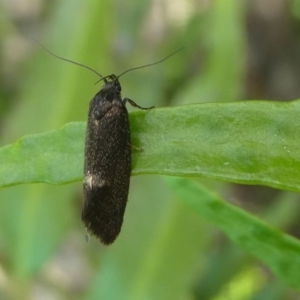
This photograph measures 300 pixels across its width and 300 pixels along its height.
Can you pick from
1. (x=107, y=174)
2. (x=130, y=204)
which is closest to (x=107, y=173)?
(x=107, y=174)

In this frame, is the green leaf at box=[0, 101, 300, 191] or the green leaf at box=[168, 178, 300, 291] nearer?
the green leaf at box=[0, 101, 300, 191]

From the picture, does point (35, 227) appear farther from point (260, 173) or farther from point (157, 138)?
point (260, 173)

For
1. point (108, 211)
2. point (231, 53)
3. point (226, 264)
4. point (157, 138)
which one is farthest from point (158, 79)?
point (157, 138)

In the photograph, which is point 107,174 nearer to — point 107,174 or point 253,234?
point 107,174

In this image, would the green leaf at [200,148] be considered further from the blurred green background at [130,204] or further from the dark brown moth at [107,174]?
the blurred green background at [130,204]

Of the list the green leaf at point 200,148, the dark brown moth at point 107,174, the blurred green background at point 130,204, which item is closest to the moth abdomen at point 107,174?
the dark brown moth at point 107,174

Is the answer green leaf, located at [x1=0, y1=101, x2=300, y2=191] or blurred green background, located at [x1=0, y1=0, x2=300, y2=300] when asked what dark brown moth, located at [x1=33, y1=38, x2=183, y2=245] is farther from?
blurred green background, located at [x1=0, y1=0, x2=300, y2=300]

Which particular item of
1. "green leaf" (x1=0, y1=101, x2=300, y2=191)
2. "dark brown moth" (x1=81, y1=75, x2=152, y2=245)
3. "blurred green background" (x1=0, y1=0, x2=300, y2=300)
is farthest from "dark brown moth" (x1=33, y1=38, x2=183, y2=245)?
"blurred green background" (x1=0, y1=0, x2=300, y2=300)
